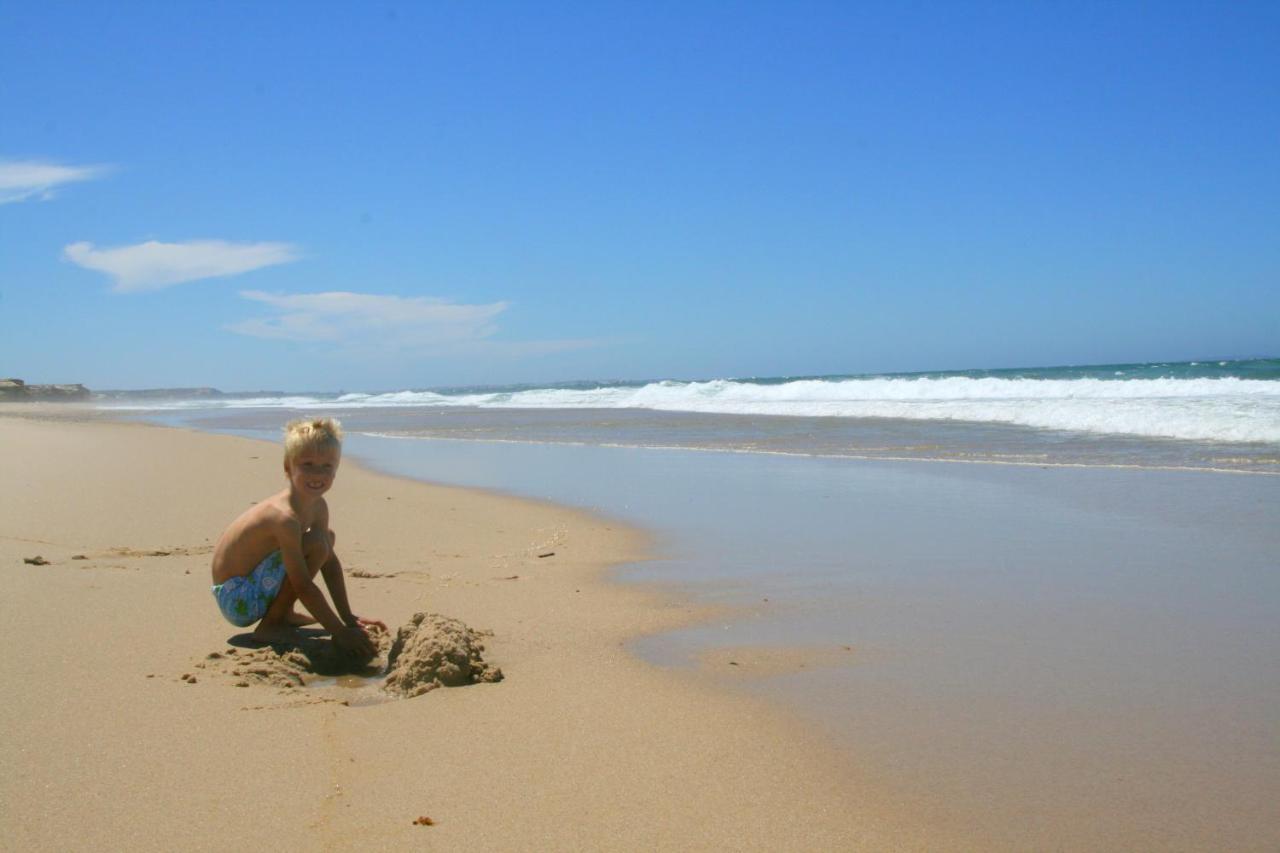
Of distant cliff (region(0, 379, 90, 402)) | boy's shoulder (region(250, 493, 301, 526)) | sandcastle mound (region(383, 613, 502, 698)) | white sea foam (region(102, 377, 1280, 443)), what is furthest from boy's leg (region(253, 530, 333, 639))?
distant cliff (region(0, 379, 90, 402))

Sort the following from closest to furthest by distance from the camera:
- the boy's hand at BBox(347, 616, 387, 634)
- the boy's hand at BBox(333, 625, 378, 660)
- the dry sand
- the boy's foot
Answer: the dry sand < the boy's hand at BBox(333, 625, 378, 660) < the boy's hand at BBox(347, 616, 387, 634) < the boy's foot

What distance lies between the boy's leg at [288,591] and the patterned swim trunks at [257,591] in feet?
0.07

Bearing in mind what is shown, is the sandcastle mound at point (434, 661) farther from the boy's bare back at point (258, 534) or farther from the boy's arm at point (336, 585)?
the boy's bare back at point (258, 534)

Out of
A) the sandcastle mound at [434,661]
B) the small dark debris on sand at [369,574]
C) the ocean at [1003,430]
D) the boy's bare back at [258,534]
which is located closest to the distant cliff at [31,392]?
the ocean at [1003,430]

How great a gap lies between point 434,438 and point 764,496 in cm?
1108

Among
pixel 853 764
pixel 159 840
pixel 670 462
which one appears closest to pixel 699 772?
pixel 853 764

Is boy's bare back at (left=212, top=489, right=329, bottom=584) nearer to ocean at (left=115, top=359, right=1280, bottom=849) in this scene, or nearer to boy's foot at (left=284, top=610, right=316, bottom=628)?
boy's foot at (left=284, top=610, right=316, bottom=628)

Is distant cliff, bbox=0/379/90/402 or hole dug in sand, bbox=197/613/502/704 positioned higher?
distant cliff, bbox=0/379/90/402

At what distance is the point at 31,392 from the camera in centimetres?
6631

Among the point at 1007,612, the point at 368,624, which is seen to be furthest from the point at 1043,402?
the point at 368,624

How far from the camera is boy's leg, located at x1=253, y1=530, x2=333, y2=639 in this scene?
3.77 meters

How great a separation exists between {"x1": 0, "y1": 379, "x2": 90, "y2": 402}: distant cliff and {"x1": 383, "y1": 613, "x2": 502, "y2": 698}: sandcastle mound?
6908 cm

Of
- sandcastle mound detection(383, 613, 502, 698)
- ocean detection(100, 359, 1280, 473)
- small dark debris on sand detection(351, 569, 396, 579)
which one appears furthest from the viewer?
ocean detection(100, 359, 1280, 473)

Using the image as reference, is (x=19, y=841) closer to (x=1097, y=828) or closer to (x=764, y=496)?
(x=1097, y=828)
